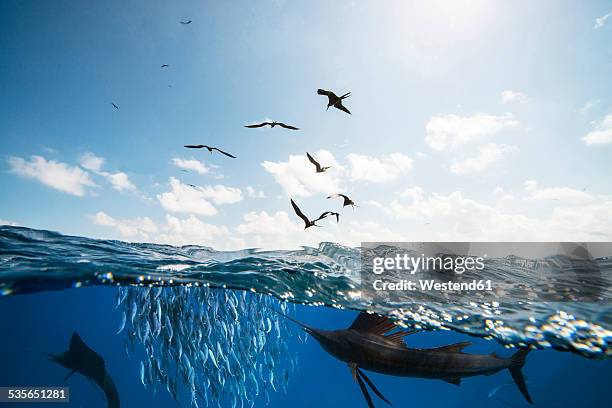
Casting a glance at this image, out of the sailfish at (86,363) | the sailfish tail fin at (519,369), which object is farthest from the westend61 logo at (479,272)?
the sailfish at (86,363)

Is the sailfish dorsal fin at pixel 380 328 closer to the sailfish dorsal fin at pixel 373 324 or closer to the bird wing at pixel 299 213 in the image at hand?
the sailfish dorsal fin at pixel 373 324

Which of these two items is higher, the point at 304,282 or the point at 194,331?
the point at 304,282

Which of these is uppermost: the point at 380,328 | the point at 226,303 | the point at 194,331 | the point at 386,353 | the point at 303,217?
the point at 303,217

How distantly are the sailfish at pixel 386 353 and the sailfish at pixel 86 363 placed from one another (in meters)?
9.68

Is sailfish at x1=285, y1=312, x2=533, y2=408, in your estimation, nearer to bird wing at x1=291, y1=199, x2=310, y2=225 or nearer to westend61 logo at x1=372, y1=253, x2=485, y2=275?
bird wing at x1=291, y1=199, x2=310, y2=225

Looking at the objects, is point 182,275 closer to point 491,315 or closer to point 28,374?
point 491,315

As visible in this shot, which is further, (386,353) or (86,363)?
(86,363)

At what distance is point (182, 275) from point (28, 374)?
272 feet

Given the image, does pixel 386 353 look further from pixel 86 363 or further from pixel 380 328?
pixel 86 363

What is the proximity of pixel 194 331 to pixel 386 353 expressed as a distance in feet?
24.1

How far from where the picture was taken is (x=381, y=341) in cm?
334

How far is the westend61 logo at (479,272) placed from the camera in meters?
8.02

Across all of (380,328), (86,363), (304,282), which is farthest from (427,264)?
(86,363)

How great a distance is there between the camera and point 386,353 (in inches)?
128
